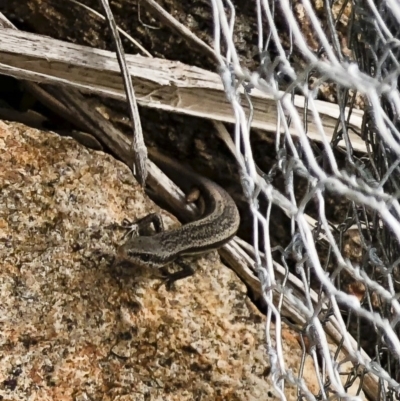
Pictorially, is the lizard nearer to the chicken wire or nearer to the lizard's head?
the lizard's head

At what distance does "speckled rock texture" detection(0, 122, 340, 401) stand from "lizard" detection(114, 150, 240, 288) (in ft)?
0.20

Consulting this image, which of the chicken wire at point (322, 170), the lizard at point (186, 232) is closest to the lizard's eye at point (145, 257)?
the lizard at point (186, 232)

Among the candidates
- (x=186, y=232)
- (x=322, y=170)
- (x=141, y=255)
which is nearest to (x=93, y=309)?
(x=141, y=255)

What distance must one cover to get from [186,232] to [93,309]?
503 mm

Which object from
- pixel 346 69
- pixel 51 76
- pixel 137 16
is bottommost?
pixel 51 76

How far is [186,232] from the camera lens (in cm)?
194

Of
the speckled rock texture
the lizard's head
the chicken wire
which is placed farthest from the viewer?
the lizard's head

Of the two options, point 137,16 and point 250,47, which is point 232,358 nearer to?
point 250,47

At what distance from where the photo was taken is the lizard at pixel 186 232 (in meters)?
1.76

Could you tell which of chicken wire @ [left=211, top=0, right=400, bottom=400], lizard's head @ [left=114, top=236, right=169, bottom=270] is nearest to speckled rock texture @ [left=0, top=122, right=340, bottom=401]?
lizard's head @ [left=114, top=236, right=169, bottom=270]

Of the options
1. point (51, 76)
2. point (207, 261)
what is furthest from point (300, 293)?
point (51, 76)

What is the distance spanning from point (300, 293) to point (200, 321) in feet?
1.08

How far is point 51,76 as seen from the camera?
4.96 feet

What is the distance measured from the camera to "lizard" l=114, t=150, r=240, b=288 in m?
1.76
